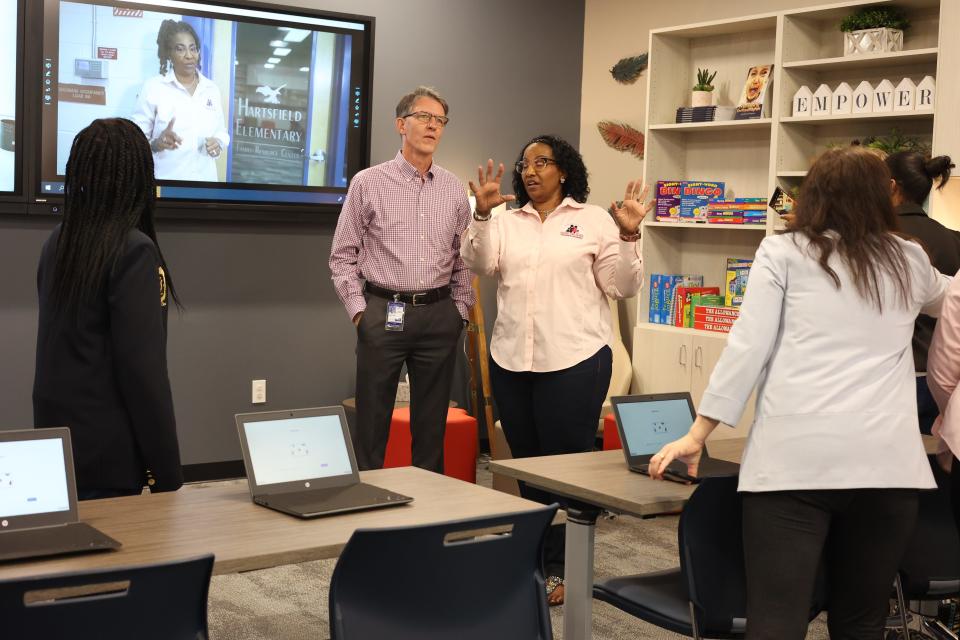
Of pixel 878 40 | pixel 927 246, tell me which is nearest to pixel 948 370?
pixel 927 246

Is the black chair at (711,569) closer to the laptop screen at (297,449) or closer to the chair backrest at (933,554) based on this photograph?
the chair backrest at (933,554)

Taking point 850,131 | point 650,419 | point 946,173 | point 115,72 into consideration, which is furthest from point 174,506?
point 850,131

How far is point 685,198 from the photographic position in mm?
5848

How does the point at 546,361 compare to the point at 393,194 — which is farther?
the point at 393,194

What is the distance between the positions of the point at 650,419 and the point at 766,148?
325 centimetres

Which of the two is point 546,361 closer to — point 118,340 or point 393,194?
point 393,194

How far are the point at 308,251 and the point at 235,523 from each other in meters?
3.72

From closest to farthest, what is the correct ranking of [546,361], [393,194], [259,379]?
1. [546,361]
2. [393,194]
3. [259,379]

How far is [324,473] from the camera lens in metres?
2.44

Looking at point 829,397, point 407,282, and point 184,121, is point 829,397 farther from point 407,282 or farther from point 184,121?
point 184,121

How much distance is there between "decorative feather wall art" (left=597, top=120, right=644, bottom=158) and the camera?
6.39 m

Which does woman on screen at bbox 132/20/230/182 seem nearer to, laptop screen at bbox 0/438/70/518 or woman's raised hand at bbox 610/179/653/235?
woman's raised hand at bbox 610/179/653/235

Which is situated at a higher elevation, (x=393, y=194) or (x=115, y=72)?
(x=115, y=72)

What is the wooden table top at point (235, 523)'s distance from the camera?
1.90 metres
